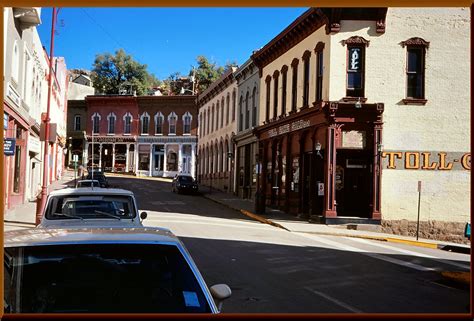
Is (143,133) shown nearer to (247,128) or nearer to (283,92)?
(247,128)

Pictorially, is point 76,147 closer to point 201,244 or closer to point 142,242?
point 201,244

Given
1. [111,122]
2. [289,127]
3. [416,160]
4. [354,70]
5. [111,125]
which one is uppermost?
[111,122]

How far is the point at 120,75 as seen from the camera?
72438 mm

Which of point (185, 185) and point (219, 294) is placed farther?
point (185, 185)

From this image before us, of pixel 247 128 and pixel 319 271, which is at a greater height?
pixel 247 128

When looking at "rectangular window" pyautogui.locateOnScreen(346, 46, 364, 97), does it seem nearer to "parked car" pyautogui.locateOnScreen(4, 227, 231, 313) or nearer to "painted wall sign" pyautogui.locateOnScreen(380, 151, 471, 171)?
"painted wall sign" pyautogui.locateOnScreen(380, 151, 471, 171)

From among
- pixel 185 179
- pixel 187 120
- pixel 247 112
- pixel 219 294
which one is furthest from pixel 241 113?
pixel 219 294

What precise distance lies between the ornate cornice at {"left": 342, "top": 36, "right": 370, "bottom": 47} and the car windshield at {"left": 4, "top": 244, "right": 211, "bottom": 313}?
2110cm

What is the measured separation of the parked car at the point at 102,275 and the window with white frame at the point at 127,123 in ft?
202

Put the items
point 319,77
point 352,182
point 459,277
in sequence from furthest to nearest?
point 319,77, point 352,182, point 459,277

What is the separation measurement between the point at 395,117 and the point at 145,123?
44357 millimetres

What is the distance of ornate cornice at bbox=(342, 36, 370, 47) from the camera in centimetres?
2373

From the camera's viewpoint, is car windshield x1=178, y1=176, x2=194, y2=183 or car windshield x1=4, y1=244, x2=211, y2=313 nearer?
car windshield x1=4, y1=244, x2=211, y2=313

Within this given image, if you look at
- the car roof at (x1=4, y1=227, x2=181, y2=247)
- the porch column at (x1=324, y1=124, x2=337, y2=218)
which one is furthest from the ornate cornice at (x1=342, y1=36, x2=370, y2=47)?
the car roof at (x1=4, y1=227, x2=181, y2=247)
